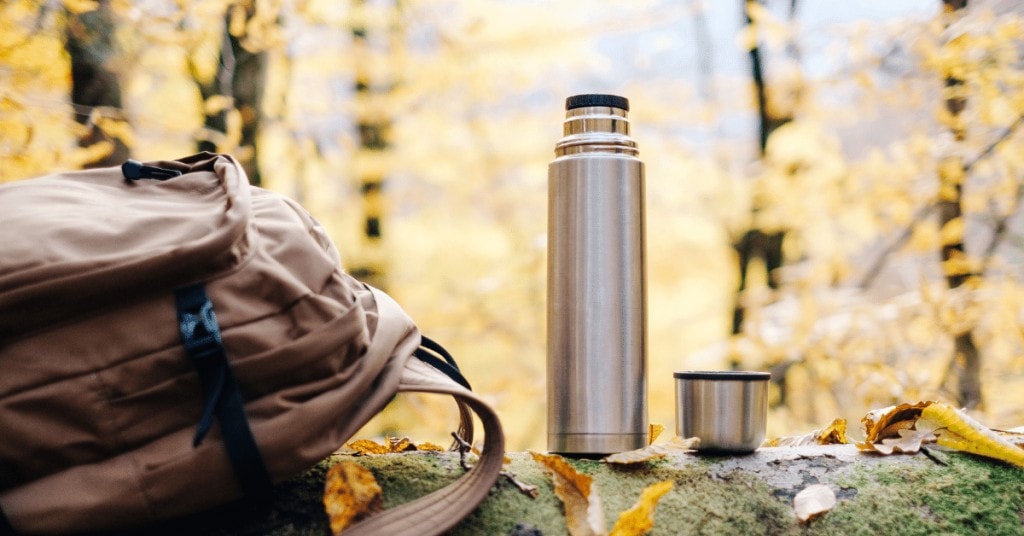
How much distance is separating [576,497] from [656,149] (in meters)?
4.46

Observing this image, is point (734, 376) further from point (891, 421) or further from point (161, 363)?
point (161, 363)

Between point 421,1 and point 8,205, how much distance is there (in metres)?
4.62

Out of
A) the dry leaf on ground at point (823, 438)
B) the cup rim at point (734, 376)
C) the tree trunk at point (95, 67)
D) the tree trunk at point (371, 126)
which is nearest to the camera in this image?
the cup rim at point (734, 376)

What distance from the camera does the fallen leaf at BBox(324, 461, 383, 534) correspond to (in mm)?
973

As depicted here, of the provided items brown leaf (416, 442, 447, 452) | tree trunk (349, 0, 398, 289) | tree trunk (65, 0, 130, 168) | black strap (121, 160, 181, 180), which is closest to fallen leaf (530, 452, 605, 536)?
brown leaf (416, 442, 447, 452)

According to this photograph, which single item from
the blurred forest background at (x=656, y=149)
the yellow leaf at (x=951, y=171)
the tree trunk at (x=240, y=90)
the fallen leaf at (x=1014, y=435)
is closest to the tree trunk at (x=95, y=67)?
the blurred forest background at (x=656, y=149)

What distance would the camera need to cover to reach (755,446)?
123cm

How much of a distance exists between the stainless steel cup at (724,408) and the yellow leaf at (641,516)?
0.21 meters

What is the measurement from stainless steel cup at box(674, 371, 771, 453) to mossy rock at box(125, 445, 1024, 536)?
0.03 metres

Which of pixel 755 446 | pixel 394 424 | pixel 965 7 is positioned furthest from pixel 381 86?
pixel 755 446

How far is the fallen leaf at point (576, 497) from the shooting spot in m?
1.00

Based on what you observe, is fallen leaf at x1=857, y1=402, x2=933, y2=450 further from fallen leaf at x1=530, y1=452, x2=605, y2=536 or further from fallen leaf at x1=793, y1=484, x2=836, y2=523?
fallen leaf at x1=530, y1=452, x2=605, y2=536

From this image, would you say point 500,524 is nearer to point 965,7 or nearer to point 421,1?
point 965,7

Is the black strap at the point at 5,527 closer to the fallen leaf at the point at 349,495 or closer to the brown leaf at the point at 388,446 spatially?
the fallen leaf at the point at 349,495
